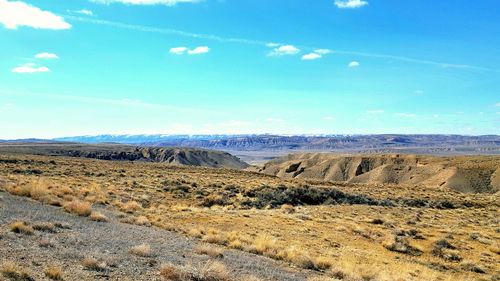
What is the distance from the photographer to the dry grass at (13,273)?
28.8 feet

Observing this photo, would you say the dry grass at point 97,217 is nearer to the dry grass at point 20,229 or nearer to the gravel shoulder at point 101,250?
the gravel shoulder at point 101,250

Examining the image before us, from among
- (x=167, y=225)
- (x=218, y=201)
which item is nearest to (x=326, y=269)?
(x=167, y=225)

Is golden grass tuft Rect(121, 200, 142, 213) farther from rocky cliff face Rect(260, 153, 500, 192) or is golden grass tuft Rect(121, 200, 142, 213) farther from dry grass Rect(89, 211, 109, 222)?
rocky cliff face Rect(260, 153, 500, 192)

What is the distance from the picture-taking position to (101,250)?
40.4 ft

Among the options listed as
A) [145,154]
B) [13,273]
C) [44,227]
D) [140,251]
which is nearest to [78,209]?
[44,227]

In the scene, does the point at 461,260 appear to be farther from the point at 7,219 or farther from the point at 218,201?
the point at 7,219

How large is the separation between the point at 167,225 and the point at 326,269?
24.7 ft

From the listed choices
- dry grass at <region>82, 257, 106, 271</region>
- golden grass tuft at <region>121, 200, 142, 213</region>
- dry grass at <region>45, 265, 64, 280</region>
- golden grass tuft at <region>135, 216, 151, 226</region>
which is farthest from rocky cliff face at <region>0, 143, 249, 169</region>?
dry grass at <region>45, 265, 64, 280</region>

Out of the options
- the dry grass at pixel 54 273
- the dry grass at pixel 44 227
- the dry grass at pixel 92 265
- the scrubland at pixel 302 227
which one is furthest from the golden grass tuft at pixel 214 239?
the dry grass at pixel 54 273

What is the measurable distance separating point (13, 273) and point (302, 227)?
1804 cm

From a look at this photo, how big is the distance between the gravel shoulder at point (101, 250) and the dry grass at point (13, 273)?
194 millimetres

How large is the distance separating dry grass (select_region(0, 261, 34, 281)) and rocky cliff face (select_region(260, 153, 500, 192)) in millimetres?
85962

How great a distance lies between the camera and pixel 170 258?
1270cm

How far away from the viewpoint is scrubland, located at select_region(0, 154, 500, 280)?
616 inches
